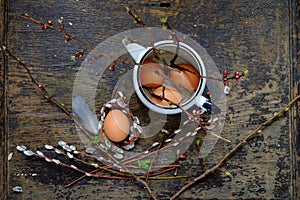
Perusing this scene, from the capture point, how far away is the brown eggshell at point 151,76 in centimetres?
131

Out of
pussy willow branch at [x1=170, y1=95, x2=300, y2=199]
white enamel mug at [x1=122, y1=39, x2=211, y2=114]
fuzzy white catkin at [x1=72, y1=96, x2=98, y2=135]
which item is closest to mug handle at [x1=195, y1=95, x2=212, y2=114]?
white enamel mug at [x1=122, y1=39, x2=211, y2=114]

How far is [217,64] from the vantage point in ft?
4.44

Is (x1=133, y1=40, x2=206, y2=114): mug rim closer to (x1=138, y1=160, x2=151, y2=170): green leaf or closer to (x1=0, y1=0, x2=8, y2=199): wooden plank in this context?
(x1=138, y1=160, x2=151, y2=170): green leaf

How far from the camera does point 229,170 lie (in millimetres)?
1351

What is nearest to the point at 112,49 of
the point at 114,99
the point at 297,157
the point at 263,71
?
the point at 114,99

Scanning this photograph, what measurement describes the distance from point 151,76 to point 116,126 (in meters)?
0.14

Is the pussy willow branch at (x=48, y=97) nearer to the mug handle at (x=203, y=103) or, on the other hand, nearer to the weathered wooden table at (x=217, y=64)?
the weathered wooden table at (x=217, y=64)

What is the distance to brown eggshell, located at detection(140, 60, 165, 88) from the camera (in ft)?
4.29

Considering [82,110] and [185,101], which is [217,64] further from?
[82,110]

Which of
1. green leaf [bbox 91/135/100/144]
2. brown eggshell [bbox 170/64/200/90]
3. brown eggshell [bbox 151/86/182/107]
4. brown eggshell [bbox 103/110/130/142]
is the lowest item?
green leaf [bbox 91/135/100/144]

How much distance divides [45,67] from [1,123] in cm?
17

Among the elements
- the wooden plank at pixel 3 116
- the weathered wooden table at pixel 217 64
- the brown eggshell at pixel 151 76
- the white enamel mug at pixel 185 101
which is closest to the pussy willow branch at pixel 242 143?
the weathered wooden table at pixel 217 64

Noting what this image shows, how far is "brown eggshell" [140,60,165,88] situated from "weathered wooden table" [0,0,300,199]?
0.10m

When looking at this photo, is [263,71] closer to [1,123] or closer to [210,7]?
[210,7]
